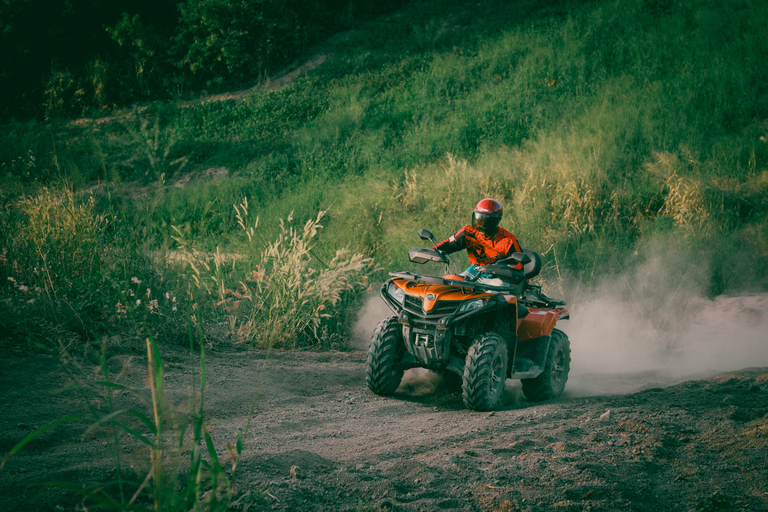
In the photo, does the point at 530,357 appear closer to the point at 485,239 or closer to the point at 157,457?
the point at 485,239

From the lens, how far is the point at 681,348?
8023 mm

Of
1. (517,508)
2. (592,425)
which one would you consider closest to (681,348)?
(592,425)

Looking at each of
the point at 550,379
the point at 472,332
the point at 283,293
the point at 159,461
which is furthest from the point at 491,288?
the point at 159,461

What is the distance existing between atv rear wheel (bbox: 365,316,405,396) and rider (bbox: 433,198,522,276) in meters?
1.00

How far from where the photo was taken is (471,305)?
479 centimetres

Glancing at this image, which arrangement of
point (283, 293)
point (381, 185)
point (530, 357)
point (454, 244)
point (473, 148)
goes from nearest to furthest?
1. point (530, 357)
2. point (454, 244)
3. point (283, 293)
4. point (381, 185)
5. point (473, 148)

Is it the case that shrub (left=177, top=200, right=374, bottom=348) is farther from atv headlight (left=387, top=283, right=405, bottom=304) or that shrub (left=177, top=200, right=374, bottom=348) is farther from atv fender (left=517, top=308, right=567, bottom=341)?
atv fender (left=517, top=308, right=567, bottom=341)

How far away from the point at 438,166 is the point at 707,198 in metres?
6.09

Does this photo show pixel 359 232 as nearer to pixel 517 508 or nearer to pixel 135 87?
pixel 517 508

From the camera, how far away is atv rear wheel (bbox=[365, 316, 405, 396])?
5.13m

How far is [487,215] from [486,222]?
0.09 metres

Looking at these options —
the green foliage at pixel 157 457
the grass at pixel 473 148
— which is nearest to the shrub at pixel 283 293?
the grass at pixel 473 148

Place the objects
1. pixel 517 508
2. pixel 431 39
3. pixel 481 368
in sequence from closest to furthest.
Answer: pixel 517 508, pixel 481 368, pixel 431 39

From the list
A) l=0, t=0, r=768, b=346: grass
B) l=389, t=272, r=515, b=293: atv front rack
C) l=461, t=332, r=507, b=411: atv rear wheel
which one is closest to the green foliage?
l=0, t=0, r=768, b=346: grass
